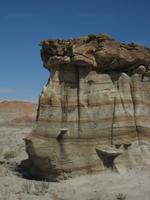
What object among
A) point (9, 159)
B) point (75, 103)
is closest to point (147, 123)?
point (75, 103)

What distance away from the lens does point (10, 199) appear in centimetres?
1273

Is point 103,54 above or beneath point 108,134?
above

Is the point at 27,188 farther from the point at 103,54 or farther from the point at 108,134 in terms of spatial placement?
the point at 103,54

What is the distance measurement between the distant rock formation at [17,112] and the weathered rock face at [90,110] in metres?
57.6

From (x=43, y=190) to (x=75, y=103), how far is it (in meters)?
3.07

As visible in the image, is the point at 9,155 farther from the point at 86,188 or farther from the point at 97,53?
the point at 97,53

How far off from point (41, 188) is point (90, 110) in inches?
116

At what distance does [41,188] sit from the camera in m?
13.5

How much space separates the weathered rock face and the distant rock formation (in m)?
57.6

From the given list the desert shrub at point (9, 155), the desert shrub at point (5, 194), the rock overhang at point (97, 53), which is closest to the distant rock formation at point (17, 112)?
the desert shrub at point (9, 155)

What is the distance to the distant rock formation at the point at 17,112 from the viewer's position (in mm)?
75188

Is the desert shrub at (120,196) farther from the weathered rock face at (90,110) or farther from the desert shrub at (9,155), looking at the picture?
the desert shrub at (9,155)

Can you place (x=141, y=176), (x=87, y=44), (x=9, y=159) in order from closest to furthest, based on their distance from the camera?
1. (x=141, y=176)
2. (x=87, y=44)
3. (x=9, y=159)

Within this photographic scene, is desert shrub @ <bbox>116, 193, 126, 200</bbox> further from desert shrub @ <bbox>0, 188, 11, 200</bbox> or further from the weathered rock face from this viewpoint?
desert shrub @ <bbox>0, 188, 11, 200</bbox>
